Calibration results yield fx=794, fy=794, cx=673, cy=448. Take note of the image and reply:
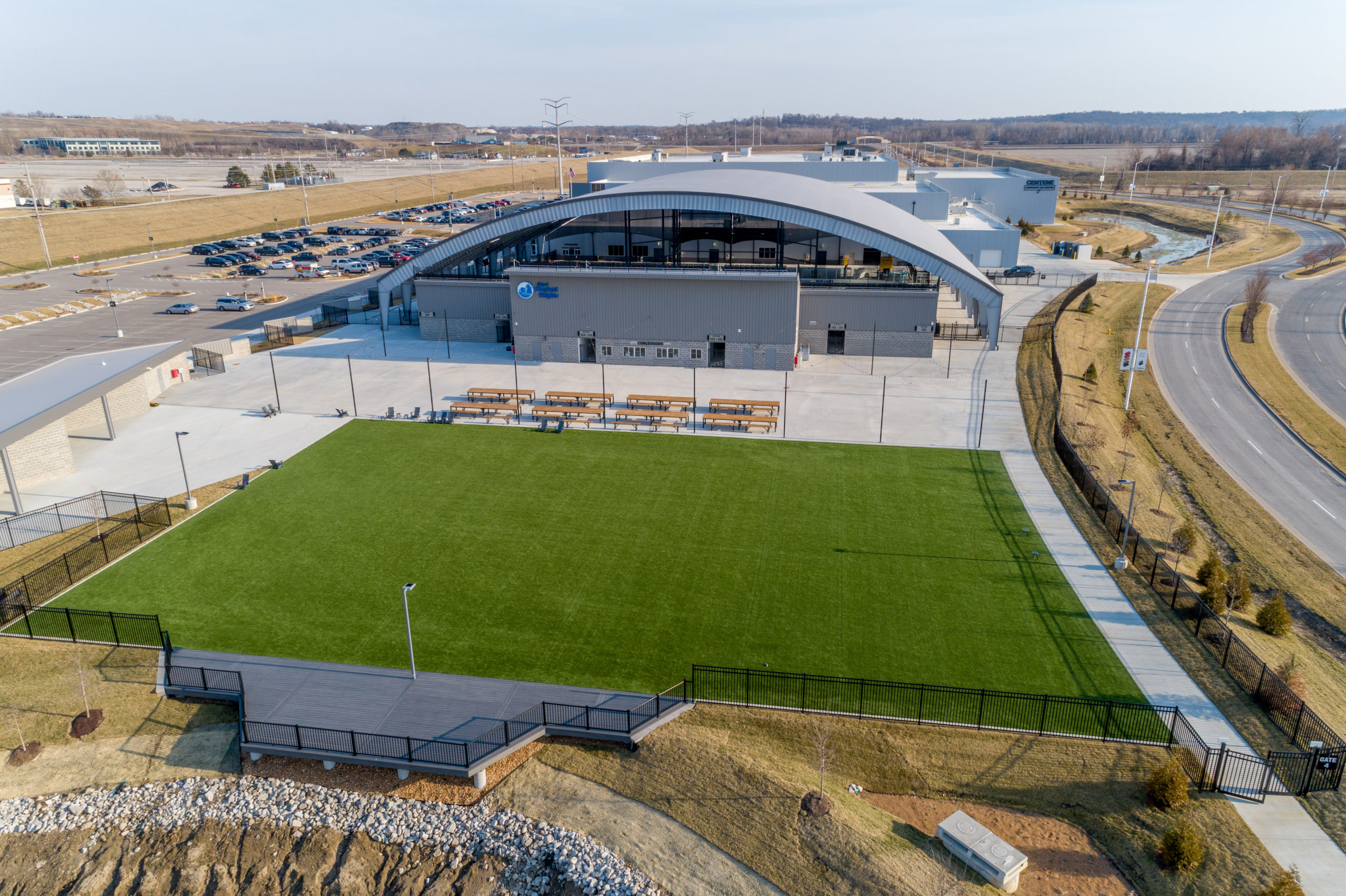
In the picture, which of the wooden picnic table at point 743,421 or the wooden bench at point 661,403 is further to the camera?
the wooden bench at point 661,403

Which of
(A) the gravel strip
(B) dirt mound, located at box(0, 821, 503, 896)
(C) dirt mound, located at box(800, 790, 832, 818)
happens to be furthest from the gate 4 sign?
(B) dirt mound, located at box(0, 821, 503, 896)

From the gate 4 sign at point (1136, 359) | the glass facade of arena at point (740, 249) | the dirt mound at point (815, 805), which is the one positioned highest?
the glass facade of arena at point (740, 249)

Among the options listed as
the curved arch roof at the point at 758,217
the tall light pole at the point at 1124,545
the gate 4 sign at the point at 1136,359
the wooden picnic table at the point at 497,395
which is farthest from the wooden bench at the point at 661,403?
the gate 4 sign at the point at 1136,359

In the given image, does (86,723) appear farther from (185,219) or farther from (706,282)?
(185,219)

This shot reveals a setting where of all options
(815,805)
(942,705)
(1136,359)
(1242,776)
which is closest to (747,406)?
(1136,359)

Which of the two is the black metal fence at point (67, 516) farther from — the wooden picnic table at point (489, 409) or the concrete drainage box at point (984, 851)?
the concrete drainage box at point (984, 851)

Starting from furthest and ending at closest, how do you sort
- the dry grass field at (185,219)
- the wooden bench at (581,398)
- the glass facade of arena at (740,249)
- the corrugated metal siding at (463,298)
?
the dry grass field at (185,219) < the corrugated metal siding at (463,298) < the glass facade of arena at (740,249) < the wooden bench at (581,398)

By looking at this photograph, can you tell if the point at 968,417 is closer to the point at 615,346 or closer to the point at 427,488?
the point at 615,346
